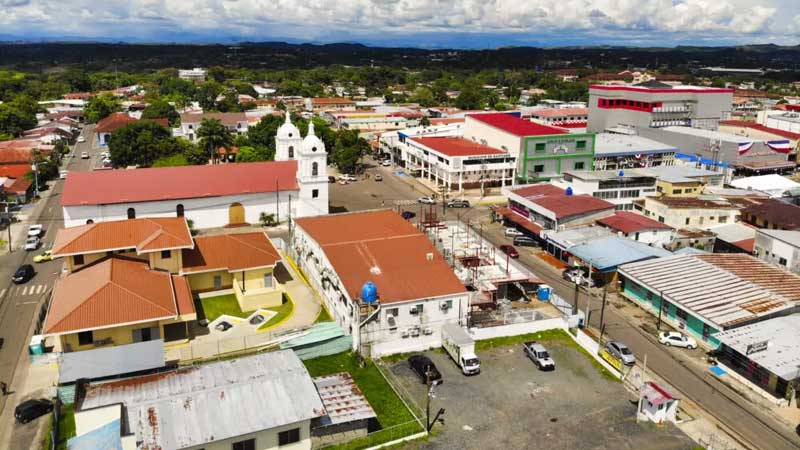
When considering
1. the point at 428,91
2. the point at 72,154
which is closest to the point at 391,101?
the point at 428,91

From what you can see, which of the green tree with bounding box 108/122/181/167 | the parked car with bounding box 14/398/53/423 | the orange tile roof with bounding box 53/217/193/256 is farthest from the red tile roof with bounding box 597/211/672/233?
the green tree with bounding box 108/122/181/167

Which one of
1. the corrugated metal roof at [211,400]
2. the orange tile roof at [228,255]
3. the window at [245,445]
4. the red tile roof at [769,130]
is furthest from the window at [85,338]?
the red tile roof at [769,130]

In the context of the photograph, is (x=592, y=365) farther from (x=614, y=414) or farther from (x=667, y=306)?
(x=667, y=306)

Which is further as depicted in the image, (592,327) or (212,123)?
(212,123)

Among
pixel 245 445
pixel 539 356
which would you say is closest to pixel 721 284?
pixel 539 356

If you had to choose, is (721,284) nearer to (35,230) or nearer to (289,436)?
(289,436)

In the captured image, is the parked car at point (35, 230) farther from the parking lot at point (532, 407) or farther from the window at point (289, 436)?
the window at point (289, 436)

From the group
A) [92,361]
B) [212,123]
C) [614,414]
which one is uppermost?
[212,123]
